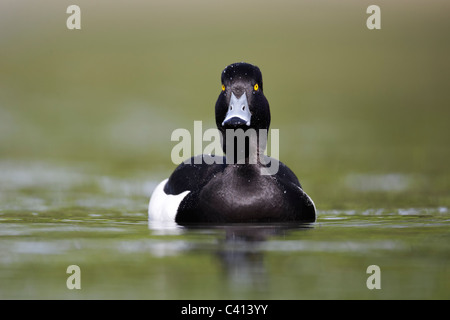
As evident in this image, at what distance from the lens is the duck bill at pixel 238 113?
11.9 metres

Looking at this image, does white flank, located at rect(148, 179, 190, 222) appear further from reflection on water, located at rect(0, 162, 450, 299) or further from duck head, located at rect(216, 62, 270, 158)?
duck head, located at rect(216, 62, 270, 158)

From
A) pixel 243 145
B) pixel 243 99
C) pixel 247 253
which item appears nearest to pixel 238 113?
pixel 243 99

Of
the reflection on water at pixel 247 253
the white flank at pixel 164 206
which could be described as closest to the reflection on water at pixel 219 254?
the reflection on water at pixel 247 253

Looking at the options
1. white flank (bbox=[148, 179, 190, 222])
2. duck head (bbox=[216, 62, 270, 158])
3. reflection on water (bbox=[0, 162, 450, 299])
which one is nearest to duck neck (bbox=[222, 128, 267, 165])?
duck head (bbox=[216, 62, 270, 158])

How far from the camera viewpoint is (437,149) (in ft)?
68.4

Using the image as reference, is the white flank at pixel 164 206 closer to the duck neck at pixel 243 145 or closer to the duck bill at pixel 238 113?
the duck neck at pixel 243 145

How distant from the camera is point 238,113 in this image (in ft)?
39.6

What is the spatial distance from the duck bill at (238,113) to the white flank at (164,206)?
149 centimetres

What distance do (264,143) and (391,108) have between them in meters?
13.5

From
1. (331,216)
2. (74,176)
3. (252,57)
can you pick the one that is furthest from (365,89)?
(331,216)

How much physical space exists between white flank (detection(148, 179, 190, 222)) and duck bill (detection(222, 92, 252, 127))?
1.49m

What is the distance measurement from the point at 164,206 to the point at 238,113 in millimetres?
2006

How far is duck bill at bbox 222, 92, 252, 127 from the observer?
1185 cm

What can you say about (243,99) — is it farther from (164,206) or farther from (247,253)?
(247,253)
